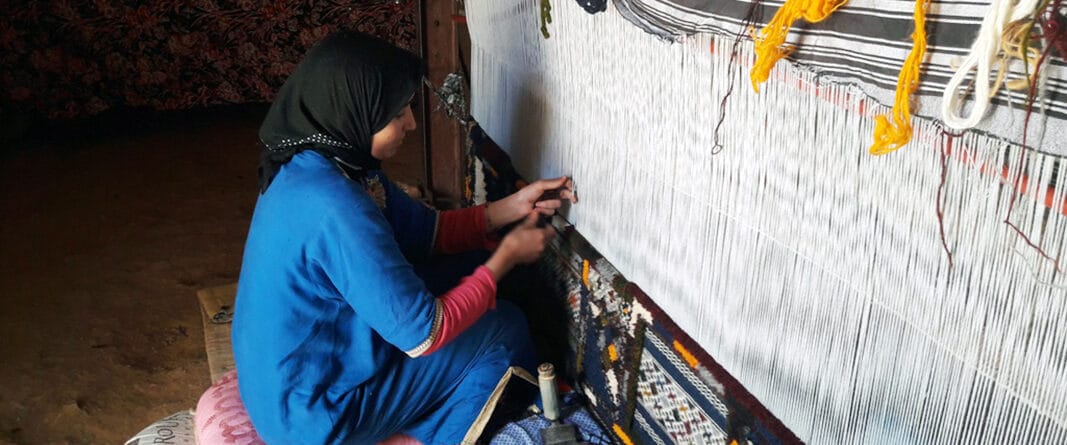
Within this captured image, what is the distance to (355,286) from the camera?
4.57 ft

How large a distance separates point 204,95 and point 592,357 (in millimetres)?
3565

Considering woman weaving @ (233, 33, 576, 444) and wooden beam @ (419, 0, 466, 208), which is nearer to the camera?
woman weaving @ (233, 33, 576, 444)

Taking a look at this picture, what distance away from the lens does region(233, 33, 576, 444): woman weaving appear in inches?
54.7

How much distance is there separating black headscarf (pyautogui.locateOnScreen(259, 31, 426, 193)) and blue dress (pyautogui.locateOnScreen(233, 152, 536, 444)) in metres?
0.04

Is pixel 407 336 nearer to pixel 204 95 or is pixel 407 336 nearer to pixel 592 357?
pixel 592 357

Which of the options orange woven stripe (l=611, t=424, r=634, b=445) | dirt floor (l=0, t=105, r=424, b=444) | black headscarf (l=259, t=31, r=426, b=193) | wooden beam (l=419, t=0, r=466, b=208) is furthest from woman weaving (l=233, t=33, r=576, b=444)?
dirt floor (l=0, t=105, r=424, b=444)

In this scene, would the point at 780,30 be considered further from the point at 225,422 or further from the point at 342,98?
the point at 225,422

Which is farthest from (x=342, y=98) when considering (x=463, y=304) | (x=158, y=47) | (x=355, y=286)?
(x=158, y=47)

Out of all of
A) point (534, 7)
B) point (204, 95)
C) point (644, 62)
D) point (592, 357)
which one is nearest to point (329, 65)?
point (534, 7)

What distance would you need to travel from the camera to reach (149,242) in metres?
3.35

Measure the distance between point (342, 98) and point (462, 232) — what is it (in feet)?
1.81

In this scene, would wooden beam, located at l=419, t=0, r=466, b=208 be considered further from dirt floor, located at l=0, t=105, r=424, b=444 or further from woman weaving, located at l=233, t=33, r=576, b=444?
dirt floor, located at l=0, t=105, r=424, b=444

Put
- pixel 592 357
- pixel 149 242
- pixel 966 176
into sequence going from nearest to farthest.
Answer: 1. pixel 966 176
2. pixel 592 357
3. pixel 149 242

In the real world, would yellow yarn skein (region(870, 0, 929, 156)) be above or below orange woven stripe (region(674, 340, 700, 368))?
above
